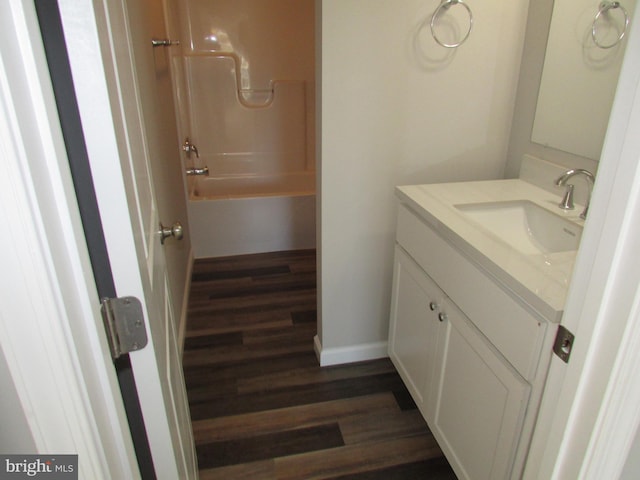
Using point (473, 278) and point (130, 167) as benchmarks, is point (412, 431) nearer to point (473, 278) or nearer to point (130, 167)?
point (473, 278)

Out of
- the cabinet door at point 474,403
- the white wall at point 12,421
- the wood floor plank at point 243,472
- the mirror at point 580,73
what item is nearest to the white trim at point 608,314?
the cabinet door at point 474,403

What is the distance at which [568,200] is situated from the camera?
1.45 metres

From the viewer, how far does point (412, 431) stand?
175 cm

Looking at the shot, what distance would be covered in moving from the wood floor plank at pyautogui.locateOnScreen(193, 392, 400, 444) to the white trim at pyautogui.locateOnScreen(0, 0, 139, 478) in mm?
1207

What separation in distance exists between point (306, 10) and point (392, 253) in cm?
247

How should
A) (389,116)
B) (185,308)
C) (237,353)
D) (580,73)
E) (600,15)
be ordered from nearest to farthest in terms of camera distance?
(600,15)
(580,73)
(389,116)
(237,353)
(185,308)

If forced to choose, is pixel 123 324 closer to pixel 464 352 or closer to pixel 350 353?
pixel 464 352

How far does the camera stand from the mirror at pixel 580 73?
4.59ft

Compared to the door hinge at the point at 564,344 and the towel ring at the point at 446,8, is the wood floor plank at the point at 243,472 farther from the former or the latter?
the towel ring at the point at 446,8

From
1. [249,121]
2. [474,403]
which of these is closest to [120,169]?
[474,403]

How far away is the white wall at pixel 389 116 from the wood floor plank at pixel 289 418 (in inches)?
14.9

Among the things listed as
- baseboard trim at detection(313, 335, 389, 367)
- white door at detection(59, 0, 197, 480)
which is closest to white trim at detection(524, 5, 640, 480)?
A: white door at detection(59, 0, 197, 480)

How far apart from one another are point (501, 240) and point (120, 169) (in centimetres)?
99

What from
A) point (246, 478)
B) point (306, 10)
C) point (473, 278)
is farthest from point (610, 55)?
point (306, 10)
